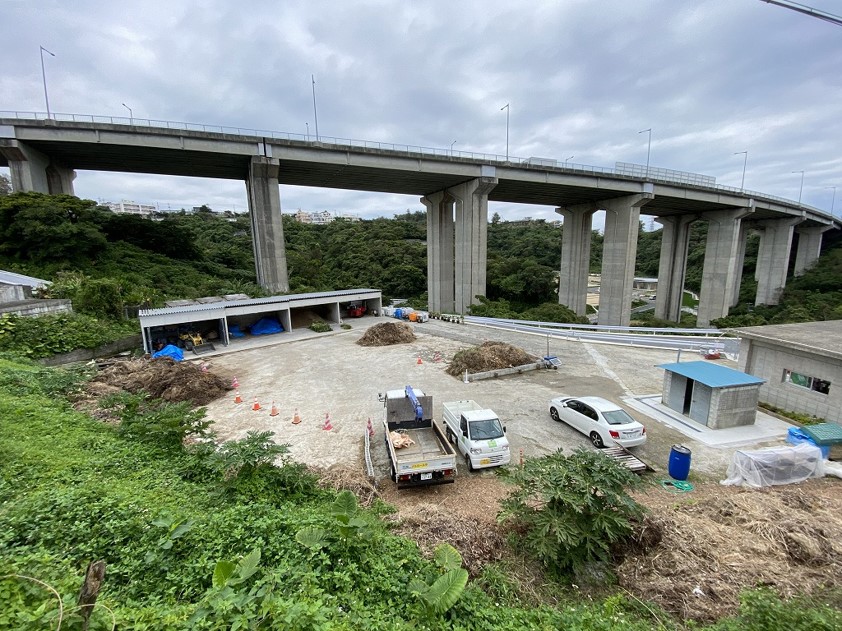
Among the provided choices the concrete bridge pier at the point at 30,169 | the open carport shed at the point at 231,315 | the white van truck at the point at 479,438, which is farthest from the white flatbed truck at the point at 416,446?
the concrete bridge pier at the point at 30,169

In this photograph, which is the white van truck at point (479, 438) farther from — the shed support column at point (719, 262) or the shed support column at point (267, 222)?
the shed support column at point (719, 262)

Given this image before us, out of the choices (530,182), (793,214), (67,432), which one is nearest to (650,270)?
(793,214)

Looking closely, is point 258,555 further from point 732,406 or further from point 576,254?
point 576,254

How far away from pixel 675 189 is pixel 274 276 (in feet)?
163

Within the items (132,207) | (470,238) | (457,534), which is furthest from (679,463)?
(132,207)

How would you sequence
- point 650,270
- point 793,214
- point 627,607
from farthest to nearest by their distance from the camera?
point 650,270 < point 793,214 < point 627,607

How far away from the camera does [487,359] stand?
55.9 feet

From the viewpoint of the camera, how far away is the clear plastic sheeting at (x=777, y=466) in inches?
321

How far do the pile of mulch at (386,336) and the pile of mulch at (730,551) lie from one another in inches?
699

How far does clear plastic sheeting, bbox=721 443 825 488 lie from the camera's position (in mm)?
8156

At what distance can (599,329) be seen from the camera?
90.9ft

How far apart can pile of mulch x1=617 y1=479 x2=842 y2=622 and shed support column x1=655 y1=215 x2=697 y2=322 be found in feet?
205

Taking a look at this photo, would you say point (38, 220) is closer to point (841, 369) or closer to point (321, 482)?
point (321, 482)

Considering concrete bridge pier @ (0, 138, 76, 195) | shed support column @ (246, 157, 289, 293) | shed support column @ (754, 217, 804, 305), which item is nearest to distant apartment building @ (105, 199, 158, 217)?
concrete bridge pier @ (0, 138, 76, 195)
